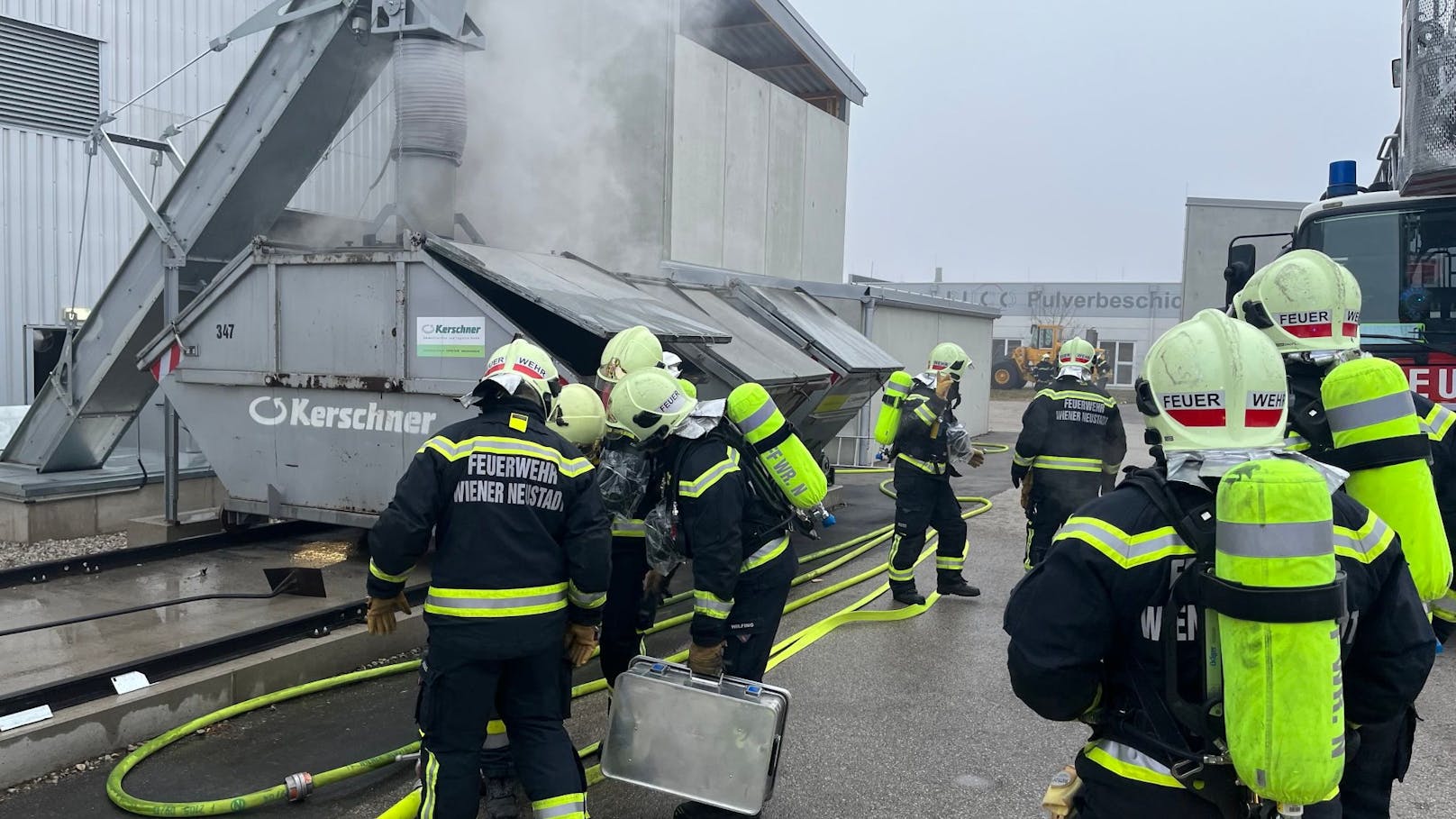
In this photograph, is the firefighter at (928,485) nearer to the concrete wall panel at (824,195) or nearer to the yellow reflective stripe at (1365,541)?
the yellow reflective stripe at (1365,541)

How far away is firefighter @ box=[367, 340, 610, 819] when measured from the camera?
117 inches

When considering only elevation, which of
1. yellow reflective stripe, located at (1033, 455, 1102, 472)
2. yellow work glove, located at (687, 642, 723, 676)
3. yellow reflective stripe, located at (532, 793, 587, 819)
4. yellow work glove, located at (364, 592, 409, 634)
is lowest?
yellow reflective stripe, located at (532, 793, 587, 819)

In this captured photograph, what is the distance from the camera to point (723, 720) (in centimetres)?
328

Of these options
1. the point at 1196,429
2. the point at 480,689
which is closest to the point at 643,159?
the point at 480,689

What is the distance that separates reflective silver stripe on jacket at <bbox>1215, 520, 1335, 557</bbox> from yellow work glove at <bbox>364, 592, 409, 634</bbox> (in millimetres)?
2523

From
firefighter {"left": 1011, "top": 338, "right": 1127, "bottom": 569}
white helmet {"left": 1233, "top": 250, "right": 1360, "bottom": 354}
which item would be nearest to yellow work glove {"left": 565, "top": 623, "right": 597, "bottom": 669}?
white helmet {"left": 1233, "top": 250, "right": 1360, "bottom": 354}

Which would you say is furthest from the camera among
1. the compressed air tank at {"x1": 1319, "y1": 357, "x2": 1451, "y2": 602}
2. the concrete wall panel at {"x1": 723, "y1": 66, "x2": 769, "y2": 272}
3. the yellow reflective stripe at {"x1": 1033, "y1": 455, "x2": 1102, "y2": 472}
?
the concrete wall panel at {"x1": 723, "y1": 66, "x2": 769, "y2": 272}

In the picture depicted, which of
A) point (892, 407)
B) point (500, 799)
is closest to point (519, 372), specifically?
point (500, 799)

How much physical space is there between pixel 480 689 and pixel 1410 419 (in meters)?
2.86

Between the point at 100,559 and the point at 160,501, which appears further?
the point at 160,501

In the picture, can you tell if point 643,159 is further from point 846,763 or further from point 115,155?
point 846,763

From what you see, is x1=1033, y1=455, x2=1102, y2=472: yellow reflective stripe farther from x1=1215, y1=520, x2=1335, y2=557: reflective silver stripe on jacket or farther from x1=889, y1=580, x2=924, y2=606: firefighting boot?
x1=1215, y1=520, x2=1335, y2=557: reflective silver stripe on jacket

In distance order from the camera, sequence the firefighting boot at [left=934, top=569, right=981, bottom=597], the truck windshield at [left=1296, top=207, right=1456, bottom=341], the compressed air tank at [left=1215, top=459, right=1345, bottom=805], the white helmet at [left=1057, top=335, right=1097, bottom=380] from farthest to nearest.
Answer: the firefighting boot at [left=934, top=569, right=981, bottom=597] → the white helmet at [left=1057, top=335, right=1097, bottom=380] → the truck windshield at [left=1296, top=207, right=1456, bottom=341] → the compressed air tank at [left=1215, top=459, right=1345, bottom=805]

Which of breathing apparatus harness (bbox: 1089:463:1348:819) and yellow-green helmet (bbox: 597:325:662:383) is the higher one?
yellow-green helmet (bbox: 597:325:662:383)
